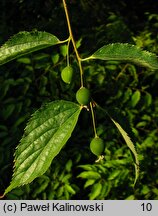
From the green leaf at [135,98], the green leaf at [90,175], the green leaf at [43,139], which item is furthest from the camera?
the green leaf at [135,98]

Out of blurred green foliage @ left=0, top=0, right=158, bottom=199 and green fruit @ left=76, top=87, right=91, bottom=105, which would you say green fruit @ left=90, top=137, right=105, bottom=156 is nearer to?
green fruit @ left=76, top=87, right=91, bottom=105

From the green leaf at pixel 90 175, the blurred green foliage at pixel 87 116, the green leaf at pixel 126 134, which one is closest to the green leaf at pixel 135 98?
the blurred green foliage at pixel 87 116

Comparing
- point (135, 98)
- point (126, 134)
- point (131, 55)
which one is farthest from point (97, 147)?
point (135, 98)

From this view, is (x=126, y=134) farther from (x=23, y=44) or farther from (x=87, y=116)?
(x=87, y=116)

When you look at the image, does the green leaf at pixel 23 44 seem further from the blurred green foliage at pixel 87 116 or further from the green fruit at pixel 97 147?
the blurred green foliage at pixel 87 116

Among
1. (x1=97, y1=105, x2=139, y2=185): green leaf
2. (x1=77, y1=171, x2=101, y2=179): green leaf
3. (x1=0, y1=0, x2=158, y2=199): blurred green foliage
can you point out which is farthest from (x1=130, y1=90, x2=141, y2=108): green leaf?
(x1=97, y1=105, x2=139, y2=185): green leaf

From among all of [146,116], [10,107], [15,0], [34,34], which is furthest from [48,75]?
[34,34]
